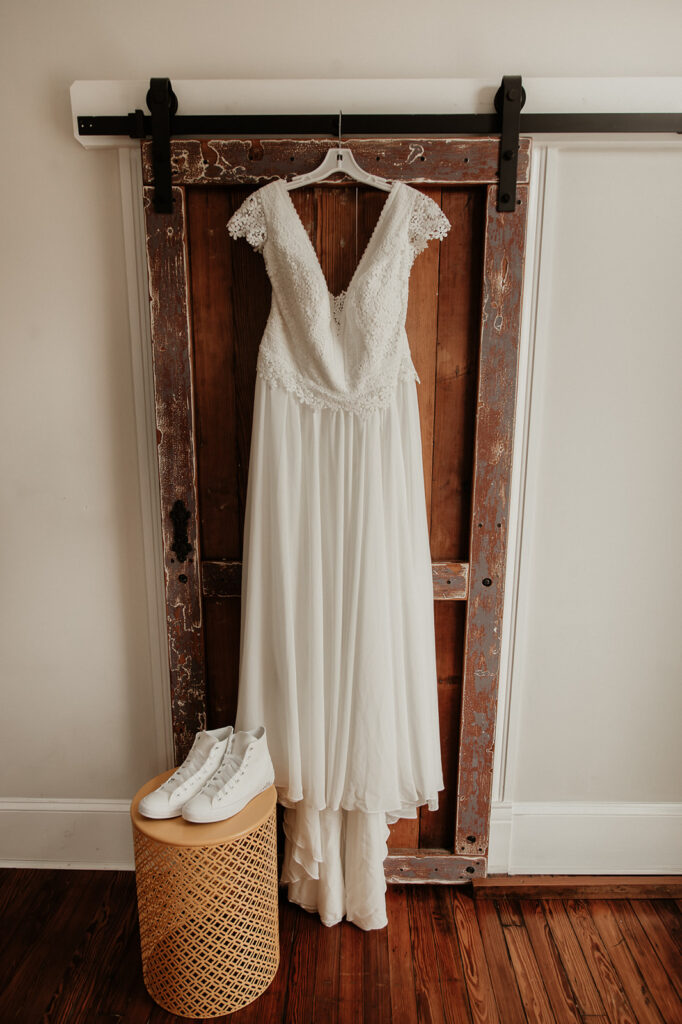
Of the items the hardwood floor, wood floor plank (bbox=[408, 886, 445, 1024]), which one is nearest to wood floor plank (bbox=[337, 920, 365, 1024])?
the hardwood floor

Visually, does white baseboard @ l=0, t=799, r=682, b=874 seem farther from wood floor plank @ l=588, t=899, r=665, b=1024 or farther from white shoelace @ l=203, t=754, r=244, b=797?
white shoelace @ l=203, t=754, r=244, b=797

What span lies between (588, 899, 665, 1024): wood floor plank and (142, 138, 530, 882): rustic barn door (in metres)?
0.33

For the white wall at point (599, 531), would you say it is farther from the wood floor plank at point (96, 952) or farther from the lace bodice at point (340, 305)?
the wood floor plank at point (96, 952)

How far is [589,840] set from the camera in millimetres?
1777

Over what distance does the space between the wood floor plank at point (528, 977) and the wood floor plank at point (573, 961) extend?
0.07m

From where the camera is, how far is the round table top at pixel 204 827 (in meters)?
1.28

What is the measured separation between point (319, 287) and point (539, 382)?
60cm

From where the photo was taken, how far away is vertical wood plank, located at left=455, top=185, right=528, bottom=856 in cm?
146

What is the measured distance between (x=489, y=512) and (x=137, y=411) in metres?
0.92

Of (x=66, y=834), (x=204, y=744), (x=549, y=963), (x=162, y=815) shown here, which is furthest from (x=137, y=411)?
(x=549, y=963)

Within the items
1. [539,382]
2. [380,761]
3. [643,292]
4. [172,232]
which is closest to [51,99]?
[172,232]

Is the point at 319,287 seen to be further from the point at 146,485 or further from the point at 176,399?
the point at 146,485

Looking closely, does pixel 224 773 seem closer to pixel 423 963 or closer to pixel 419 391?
pixel 423 963

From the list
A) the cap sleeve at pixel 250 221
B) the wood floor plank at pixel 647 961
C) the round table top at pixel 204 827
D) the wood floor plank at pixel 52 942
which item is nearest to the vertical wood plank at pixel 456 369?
the cap sleeve at pixel 250 221
